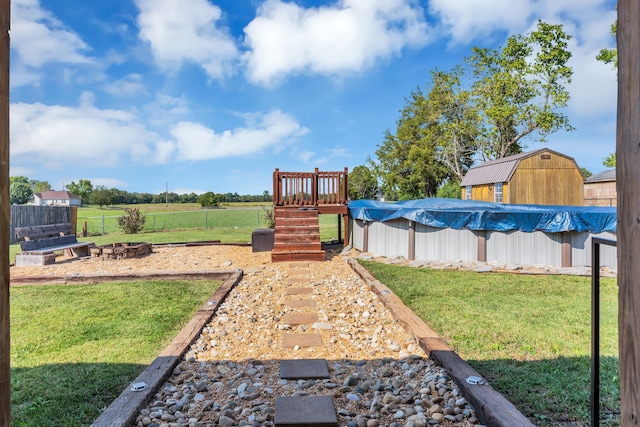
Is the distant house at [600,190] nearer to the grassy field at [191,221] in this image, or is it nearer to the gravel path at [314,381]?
the grassy field at [191,221]

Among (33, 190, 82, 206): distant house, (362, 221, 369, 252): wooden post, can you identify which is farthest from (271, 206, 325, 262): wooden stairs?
(33, 190, 82, 206): distant house

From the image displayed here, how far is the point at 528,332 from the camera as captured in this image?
354 centimetres

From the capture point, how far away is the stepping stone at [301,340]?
341 cm

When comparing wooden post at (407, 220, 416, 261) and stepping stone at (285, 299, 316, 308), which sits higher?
wooden post at (407, 220, 416, 261)

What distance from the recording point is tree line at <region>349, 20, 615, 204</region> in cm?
2142

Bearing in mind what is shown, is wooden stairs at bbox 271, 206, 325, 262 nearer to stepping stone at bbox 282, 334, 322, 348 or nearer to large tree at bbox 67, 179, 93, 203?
stepping stone at bbox 282, 334, 322, 348

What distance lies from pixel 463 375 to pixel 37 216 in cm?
1674

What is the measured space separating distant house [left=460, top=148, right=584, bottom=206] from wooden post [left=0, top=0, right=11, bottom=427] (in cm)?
2025

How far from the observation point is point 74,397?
239 cm

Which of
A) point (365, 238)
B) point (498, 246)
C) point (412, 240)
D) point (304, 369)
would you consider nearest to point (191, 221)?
point (365, 238)

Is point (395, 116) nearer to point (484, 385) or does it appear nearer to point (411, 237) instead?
point (411, 237)

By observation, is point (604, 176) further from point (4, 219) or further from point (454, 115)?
point (4, 219)

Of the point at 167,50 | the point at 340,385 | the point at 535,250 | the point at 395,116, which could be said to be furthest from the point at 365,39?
the point at 395,116

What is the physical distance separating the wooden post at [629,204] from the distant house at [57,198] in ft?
194
